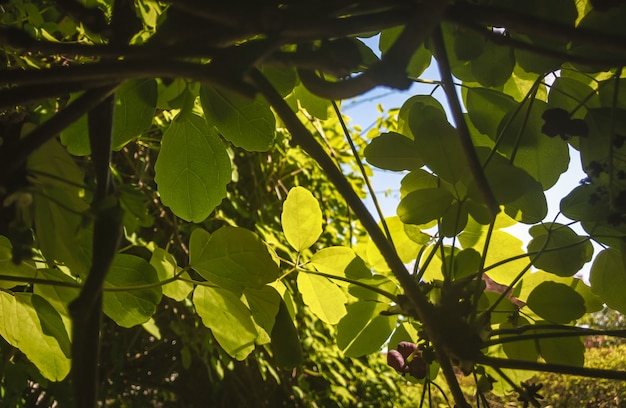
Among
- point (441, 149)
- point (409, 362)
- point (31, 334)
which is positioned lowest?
point (31, 334)

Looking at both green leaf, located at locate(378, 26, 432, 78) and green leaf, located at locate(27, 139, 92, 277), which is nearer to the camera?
green leaf, located at locate(27, 139, 92, 277)

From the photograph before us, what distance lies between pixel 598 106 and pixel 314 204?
251 millimetres

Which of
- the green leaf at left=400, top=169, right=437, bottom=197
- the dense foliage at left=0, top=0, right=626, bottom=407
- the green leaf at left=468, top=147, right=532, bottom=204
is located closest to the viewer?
the dense foliage at left=0, top=0, right=626, bottom=407

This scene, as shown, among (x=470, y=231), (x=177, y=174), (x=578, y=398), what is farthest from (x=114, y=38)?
(x=578, y=398)

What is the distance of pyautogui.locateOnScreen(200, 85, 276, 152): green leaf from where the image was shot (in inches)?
16.8

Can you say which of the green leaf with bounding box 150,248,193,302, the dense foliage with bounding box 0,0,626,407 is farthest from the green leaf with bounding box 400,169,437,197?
the green leaf with bounding box 150,248,193,302

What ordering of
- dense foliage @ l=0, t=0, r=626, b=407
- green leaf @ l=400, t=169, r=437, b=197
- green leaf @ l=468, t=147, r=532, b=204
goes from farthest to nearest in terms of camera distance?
green leaf @ l=400, t=169, r=437, b=197 < green leaf @ l=468, t=147, r=532, b=204 < dense foliage @ l=0, t=0, r=626, b=407

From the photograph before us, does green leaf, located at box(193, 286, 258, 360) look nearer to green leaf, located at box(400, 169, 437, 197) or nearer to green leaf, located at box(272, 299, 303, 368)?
green leaf, located at box(272, 299, 303, 368)

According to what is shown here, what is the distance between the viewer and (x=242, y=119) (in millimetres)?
446

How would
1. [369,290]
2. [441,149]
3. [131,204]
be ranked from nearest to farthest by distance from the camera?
1. [131,204]
2. [441,149]
3. [369,290]

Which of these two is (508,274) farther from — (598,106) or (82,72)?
(82,72)

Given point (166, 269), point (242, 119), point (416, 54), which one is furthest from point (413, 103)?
point (166, 269)

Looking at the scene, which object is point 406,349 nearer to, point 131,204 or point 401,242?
point 401,242

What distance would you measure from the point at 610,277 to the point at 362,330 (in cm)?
22
